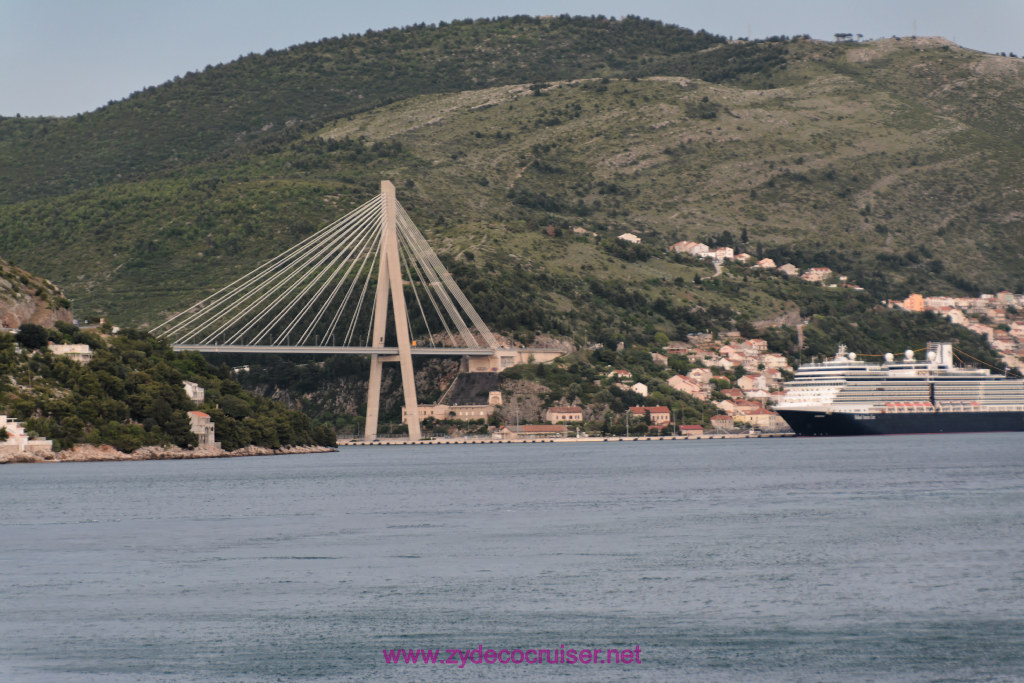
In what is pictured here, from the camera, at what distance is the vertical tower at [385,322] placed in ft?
237

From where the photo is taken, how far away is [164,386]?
5719 cm

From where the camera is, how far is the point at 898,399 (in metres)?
88.2

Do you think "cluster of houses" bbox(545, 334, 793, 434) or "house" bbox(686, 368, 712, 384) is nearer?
"cluster of houses" bbox(545, 334, 793, 434)

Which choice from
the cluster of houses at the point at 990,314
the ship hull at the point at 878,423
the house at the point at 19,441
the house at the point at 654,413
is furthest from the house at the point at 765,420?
the house at the point at 19,441

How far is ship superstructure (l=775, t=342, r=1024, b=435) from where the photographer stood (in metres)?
86.2

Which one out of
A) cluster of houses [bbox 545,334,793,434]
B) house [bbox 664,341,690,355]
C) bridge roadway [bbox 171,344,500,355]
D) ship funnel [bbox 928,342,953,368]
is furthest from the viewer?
house [bbox 664,341,690,355]

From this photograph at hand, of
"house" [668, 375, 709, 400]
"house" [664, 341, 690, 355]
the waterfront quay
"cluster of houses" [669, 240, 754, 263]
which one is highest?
"cluster of houses" [669, 240, 754, 263]

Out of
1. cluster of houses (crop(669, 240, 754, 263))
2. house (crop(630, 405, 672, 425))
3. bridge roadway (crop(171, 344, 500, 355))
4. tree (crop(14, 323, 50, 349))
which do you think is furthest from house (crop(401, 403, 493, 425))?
cluster of houses (crop(669, 240, 754, 263))

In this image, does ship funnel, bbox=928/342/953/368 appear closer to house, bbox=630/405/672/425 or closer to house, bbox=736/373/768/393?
house, bbox=736/373/768/393

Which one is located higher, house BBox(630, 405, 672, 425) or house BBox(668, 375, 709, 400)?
house BBox(668, 375, 709, 400)

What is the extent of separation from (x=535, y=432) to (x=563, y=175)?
6791 centimetres

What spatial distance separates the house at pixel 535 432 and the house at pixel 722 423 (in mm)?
11286

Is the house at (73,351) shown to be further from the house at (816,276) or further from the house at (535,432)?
the house at (816,276)

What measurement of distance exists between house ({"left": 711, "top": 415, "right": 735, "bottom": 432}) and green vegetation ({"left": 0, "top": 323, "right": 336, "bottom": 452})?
34429mm
